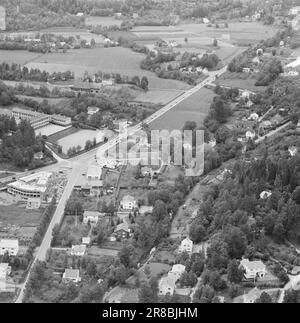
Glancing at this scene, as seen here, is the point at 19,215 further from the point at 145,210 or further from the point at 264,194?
the point at 264,194

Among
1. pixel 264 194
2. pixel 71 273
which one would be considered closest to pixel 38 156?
pixel 264 194

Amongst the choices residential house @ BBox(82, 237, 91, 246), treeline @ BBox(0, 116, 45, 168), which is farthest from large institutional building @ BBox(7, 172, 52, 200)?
residential house @ BBox(82, 237, 91, 246)

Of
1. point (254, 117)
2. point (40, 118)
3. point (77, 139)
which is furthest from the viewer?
point (254, 117)

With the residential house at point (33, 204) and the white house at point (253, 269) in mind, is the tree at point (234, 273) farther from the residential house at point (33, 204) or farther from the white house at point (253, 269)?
the residential house at point (33, 204)

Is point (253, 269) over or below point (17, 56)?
over

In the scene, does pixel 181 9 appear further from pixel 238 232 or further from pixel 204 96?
pixel 238 232

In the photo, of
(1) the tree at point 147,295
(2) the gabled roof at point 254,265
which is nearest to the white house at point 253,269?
(2) the gabled roof at point 254,265
